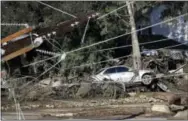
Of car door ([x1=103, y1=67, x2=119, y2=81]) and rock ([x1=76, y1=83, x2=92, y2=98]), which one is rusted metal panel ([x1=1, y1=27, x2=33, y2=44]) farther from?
car door ([x1=103, y1=67, x2=119, y2=81])

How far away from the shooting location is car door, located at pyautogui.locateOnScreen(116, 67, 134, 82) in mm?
27953

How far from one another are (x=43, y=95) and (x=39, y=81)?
2.95 ft

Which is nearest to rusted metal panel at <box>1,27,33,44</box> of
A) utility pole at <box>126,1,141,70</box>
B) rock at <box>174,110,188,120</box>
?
rock at <box>174,110,188,120</box>

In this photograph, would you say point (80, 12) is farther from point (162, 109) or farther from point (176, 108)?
point (176, 108)

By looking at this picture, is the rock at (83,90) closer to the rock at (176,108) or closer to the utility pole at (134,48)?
the utility pole at (134,48)

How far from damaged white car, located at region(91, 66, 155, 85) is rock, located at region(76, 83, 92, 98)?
1.27m

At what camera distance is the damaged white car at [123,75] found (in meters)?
27.8

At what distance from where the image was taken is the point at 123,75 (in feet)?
92.7

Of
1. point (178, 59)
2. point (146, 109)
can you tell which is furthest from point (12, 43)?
point (178, 59)

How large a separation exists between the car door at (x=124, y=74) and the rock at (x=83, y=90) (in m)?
2.32

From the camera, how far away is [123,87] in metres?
26.7

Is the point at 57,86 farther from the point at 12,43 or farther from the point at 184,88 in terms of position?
the point at 12,43

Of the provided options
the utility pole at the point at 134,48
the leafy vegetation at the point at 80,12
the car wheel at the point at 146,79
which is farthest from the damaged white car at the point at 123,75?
the leafy vegetation at the point at 80,12

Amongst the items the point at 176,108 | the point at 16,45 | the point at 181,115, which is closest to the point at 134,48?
the point at 176,108
